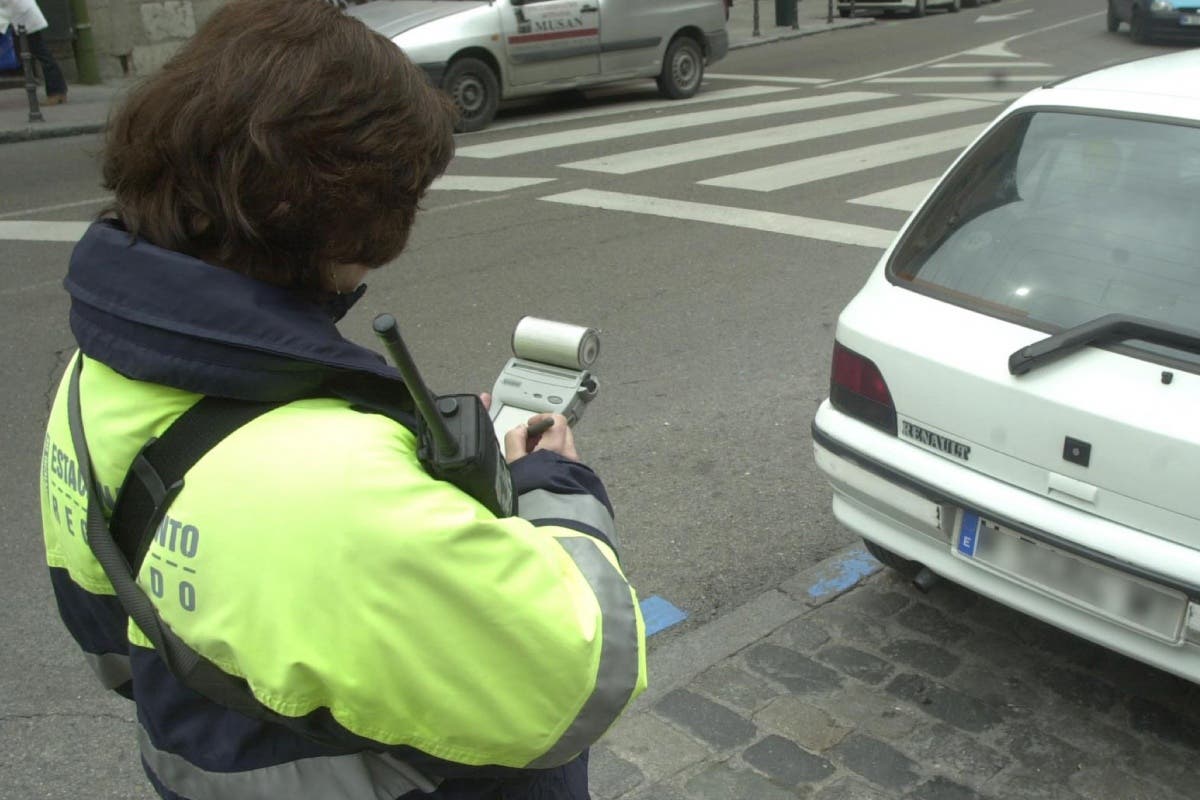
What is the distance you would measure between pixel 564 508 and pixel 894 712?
2051mm

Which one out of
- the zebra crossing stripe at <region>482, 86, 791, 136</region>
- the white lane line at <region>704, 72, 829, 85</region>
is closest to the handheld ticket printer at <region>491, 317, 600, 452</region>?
the zebra crossing stripe at <region>482, 86, 791, 136</region>

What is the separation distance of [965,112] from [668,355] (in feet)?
24.4

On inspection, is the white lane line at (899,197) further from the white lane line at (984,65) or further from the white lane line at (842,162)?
the white lane line at (984,65)

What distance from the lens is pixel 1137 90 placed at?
3.36 m

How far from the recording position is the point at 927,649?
11.5 feet

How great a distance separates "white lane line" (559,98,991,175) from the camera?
10039mm

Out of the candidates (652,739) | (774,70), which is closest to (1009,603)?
(652,739)

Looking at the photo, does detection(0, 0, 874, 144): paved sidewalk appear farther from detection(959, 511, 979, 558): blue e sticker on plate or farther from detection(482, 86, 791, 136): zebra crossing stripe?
detection(959, 511, 979, 558): blue e sticker on plate

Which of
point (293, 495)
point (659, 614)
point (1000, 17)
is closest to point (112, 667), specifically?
point (293, 495)

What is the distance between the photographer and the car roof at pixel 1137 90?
127 inches

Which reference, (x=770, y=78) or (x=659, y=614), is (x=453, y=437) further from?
(x=770, y=78)

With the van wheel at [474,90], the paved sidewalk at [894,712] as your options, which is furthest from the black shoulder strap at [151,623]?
the van wheel at [474,90]

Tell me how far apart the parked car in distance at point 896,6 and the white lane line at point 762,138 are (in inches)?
416

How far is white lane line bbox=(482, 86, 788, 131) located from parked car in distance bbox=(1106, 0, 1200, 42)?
7380 mm
